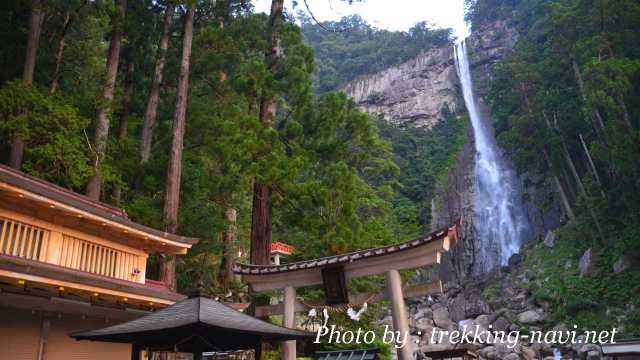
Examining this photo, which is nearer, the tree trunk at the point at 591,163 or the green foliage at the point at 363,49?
the tree trunk at the point at 591,163

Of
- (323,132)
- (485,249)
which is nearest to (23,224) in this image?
(323,132)

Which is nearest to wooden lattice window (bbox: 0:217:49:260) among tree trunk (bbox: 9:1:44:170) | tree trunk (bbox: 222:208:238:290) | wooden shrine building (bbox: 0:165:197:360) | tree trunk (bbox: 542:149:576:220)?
wooden shrine building (bbox: 0:165:197:360)

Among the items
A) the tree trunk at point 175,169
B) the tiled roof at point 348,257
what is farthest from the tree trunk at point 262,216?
the tree trunk at point 175,169

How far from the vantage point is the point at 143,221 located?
12859 mm

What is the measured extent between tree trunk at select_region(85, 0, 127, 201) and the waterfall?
28.9 meters

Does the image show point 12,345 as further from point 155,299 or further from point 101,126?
point 101,126

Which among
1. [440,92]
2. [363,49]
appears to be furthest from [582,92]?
[363,49]

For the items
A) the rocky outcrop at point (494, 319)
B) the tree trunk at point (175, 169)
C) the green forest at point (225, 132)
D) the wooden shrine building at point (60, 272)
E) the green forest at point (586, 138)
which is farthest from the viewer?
the rocky outcrop at point (494, 319)

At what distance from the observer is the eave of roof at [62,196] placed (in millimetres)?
7316

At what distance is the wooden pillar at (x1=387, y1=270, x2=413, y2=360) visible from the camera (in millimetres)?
8944

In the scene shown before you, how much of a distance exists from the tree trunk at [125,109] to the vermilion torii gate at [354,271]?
5.36 meters

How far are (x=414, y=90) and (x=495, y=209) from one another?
19464 millimetres

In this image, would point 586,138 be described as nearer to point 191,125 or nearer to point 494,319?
point 494,319

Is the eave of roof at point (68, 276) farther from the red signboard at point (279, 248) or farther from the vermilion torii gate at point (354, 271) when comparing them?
the red signboard at point (279, 248)
